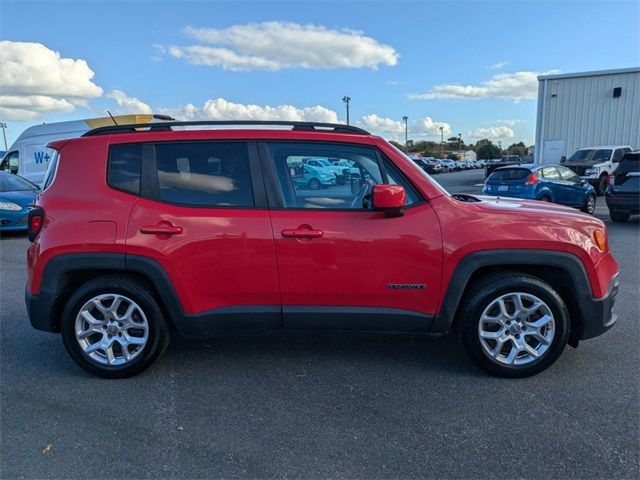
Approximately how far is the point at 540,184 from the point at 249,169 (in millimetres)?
10480

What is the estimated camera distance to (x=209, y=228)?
3385 mm

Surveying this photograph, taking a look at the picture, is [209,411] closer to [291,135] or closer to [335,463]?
[335,463]

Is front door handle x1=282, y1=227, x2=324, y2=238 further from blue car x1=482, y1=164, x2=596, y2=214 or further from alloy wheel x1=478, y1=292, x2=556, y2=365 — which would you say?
blue car x1=482, y1=164, x2=596, y2=214

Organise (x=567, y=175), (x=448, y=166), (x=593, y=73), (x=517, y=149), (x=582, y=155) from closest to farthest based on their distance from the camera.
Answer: (x=567, y=175) < (x=582, y=155) < (x=593, y=73) < (x=448, y=166) < (x=517, y=149)

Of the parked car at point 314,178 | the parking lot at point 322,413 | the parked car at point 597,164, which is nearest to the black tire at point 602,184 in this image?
the parked car at point 597,164

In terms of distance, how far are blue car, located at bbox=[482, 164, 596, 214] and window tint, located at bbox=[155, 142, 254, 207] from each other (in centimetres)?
994

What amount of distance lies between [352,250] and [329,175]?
0.62 metres

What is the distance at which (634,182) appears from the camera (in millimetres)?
10805

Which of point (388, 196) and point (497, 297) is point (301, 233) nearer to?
point (388, 196)

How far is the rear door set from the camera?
3389 millimetres

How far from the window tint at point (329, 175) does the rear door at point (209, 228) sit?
207 millimetres

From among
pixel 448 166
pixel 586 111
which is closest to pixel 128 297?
pixel 586 111

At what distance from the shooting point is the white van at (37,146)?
14.8m

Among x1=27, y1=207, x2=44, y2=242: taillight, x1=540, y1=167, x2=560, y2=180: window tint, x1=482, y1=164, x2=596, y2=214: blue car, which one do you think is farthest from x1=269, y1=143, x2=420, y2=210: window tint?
x1=540, y1=167, x2=560, y2=180: window tint
